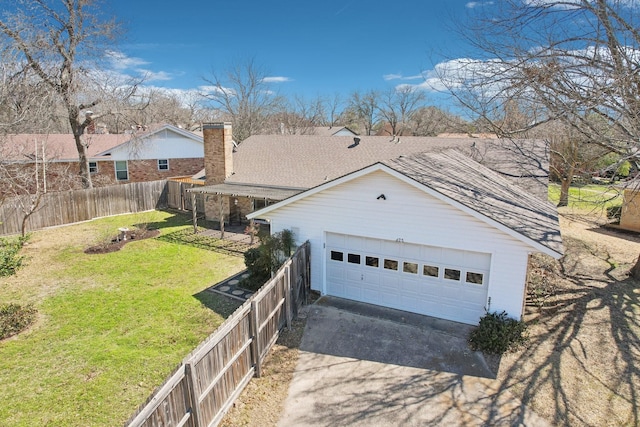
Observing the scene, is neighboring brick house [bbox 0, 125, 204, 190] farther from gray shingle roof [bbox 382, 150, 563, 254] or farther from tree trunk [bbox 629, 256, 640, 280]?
tree trunk [bbox 629, 256, 640, 280]

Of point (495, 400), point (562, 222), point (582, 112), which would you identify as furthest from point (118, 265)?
point (562, 222)

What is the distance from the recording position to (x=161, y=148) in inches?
1142

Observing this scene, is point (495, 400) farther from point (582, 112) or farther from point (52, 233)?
point (52, 233)

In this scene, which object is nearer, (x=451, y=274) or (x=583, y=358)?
(x=583, y=358)

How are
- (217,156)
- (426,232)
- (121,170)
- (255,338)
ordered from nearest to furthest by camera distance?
(255,338) < (426,232) < (217,156) < (121,170)

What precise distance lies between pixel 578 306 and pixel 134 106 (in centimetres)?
2612

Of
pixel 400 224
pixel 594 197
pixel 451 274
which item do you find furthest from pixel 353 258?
pixel 594 197

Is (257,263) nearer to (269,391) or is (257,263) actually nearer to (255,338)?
(255,338)

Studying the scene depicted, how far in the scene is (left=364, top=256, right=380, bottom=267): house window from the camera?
425 inches

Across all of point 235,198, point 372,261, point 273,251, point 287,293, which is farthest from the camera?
point 235,198

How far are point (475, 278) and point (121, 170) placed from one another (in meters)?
26.6

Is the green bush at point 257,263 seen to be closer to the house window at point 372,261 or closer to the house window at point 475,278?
the house window at point 372,261

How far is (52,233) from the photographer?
1875 centimetres

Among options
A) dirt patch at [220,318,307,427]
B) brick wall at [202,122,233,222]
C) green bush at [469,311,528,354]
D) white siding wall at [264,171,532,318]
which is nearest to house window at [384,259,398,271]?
white siding wall at [264,171,532,318]
